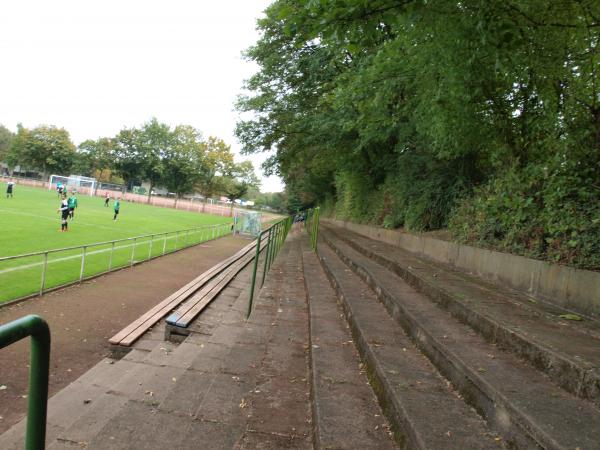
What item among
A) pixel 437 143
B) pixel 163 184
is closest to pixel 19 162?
pixel 163 184

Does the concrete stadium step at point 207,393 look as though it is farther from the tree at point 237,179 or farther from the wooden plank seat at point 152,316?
the tree at point 237,179

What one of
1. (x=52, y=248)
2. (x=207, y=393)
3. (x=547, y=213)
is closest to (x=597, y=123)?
(x=547, y=213)

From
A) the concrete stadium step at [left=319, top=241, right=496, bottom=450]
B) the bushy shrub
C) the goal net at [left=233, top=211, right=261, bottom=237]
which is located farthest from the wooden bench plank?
the goal net at [left=233, top=211, right=261, bottom=237]

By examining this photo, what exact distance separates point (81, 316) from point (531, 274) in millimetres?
7100

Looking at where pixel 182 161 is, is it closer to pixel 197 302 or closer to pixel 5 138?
pixel 5 138

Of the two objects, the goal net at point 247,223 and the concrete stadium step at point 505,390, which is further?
the goal net at point 247,223

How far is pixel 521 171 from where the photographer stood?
599 cm

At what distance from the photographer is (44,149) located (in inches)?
2977

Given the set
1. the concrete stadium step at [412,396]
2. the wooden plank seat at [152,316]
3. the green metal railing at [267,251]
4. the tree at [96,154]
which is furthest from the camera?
the tree at [96,154]

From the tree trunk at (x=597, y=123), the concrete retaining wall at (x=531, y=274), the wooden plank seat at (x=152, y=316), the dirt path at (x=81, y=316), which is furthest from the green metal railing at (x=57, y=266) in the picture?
the tree trunk at (x=597, y=123)

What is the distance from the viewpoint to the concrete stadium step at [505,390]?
6.56 feet

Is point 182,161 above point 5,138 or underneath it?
underneath

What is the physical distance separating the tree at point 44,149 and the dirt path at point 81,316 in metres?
75.4

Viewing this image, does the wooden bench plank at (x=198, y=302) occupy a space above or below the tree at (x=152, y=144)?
below
